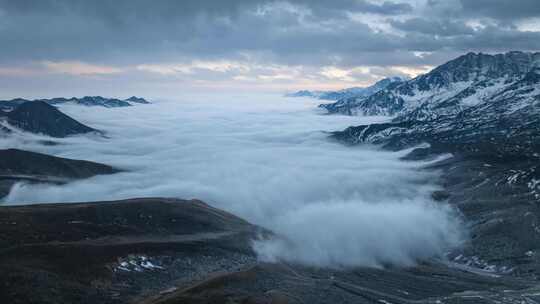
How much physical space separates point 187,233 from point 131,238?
82.5ft

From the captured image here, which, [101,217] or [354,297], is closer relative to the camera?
[354,297]

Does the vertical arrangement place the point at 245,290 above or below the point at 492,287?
above

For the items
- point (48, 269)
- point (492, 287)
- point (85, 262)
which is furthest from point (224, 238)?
point (492, 287)

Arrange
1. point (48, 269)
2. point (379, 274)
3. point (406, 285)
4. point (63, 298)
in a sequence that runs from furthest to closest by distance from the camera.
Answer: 1. point (379, 274)
2. point (406, 285)
3. point (48, 269)
4. point (63, 298)

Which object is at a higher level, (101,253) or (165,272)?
(101,253)

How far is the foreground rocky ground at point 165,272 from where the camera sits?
123125mm

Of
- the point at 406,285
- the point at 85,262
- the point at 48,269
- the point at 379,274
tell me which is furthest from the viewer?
the point at 379,274

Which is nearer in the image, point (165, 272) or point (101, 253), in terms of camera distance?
point (165, 272)

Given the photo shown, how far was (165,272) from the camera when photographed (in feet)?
469

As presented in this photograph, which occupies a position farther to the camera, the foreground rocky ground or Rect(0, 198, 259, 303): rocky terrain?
the foreground rocky ground

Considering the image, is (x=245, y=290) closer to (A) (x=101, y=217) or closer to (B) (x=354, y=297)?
(B) (x=354, y=297)

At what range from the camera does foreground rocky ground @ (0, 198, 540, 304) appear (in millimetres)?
123125

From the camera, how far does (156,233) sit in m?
182

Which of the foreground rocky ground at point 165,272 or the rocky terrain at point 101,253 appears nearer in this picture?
the rocky terrain at point 101,253
